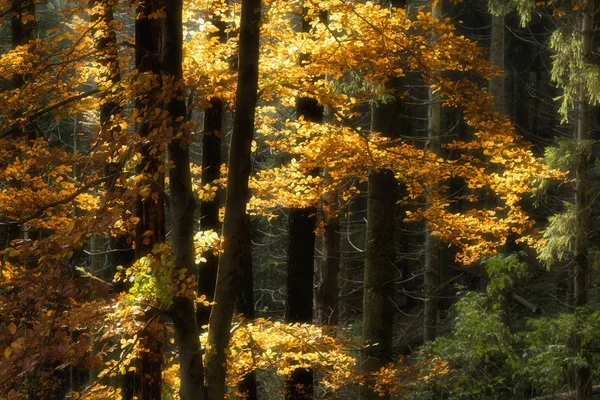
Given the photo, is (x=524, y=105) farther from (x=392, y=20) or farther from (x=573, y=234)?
(x=392, y=20)

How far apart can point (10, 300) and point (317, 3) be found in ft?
12.6

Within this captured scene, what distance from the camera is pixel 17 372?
374 centimetres

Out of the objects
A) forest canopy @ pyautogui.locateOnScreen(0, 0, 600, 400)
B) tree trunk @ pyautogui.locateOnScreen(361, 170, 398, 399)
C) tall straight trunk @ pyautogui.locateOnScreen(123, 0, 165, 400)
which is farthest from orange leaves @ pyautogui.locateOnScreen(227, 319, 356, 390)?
tree trunk @ pyautogui.locateOnScreen(361, 170, 398, 399)

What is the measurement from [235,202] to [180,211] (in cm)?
49

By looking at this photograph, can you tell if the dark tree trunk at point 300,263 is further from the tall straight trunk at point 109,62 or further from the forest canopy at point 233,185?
the tall straight trunk at point 109,62

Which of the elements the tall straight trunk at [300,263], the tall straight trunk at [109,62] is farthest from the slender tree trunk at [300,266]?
the tall straight trunk at [109,62]

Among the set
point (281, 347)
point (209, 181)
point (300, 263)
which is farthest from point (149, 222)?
point (300, 263)

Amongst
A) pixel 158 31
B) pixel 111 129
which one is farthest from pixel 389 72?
pixel 111 129

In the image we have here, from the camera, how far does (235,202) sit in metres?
5.48

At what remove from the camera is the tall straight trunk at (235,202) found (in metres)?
5.35

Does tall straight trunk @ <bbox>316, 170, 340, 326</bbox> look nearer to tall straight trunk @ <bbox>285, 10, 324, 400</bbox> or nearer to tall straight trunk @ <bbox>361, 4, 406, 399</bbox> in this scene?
tall straight trunk @ <bbox>361, 4, 406, 399</bbox>

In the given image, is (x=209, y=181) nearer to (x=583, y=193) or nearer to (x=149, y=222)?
(x=149, y=222)

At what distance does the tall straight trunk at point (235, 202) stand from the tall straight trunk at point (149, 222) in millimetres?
577

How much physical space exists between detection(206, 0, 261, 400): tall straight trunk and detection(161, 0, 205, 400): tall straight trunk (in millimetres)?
190
